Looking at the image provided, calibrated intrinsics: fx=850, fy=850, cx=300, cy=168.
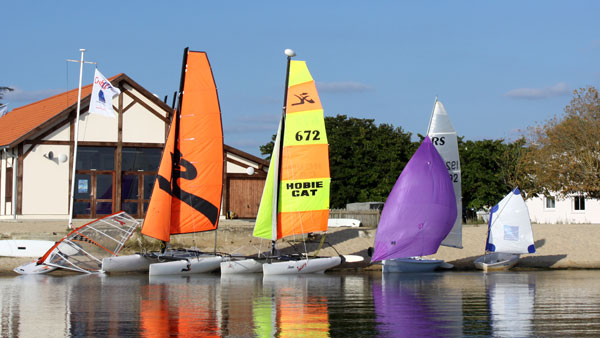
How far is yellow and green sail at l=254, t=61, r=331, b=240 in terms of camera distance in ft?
113

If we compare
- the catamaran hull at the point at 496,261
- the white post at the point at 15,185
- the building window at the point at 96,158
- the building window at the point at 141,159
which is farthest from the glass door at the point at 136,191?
the catamaran hull at the point at 496,261

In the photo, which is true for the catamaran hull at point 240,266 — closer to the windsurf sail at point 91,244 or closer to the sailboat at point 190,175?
the sailboat at point 190,175

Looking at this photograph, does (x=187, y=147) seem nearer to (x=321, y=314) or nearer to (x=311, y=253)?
(x=311, y=253)

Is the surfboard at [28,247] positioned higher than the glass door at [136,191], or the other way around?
the glass door at [136,191]

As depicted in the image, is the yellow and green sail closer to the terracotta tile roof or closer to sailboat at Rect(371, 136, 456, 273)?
sailboat at Rect(371, 136, 456, 273)

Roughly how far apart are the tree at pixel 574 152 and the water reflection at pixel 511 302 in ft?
60.2

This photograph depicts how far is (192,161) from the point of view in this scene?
34.8 meters

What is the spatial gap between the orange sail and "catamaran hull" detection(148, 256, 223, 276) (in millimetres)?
1332

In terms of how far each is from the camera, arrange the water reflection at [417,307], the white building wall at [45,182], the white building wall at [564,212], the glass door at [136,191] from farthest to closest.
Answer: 1. the white building wall at [564,212]
2. the glass door at [136,191]
3. the white building wall at [45,182]
4. the water reflection at [417,307]

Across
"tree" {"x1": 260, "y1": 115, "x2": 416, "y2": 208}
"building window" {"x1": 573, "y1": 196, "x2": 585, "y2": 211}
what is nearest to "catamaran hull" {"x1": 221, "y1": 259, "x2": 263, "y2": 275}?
"tree" {"x1": 260, "y1": 115, "x2": 416, "y2": 208}

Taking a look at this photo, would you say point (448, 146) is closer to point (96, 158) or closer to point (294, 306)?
point (294, 306)

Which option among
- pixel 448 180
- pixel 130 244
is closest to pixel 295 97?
pixel 448 180

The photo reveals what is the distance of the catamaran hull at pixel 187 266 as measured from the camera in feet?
109

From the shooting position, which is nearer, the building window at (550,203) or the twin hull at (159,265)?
the twin hull at (159,265)
